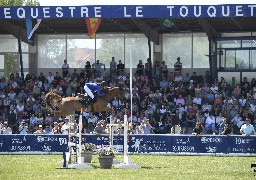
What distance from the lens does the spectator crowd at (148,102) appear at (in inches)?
1421

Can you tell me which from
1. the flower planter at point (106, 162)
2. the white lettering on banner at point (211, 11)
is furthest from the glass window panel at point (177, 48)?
the flower planter at point (106, 162)

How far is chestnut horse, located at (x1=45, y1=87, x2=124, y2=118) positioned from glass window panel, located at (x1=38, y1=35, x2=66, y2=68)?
2067 cm

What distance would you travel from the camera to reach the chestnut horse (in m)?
25.4

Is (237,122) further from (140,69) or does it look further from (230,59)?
(140,69)

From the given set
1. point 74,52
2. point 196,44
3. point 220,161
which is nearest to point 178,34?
point 196,44

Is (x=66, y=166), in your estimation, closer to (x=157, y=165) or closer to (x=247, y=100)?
(x=157, y=165)

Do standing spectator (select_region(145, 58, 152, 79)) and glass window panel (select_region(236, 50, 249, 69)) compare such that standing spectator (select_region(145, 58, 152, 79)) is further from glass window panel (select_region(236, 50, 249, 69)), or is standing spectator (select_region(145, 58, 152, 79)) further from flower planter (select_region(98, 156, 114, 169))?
flower planter (select_region(98, 156, 114, 169))

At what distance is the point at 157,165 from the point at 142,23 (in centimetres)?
1737

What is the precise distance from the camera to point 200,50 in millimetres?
45750

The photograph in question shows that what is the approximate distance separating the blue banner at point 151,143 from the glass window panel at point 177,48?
1421cm

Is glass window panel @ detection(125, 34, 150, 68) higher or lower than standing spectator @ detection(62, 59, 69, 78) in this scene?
higher

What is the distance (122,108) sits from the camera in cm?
3891

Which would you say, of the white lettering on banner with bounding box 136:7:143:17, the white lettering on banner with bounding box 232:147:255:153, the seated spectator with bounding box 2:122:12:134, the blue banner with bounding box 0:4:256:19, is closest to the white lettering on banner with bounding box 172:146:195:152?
the white lettering on banner with bounding box 232:147:255:153

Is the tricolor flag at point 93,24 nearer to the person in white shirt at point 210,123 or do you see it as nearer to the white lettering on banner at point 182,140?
the person in white shirt at point 210,123
